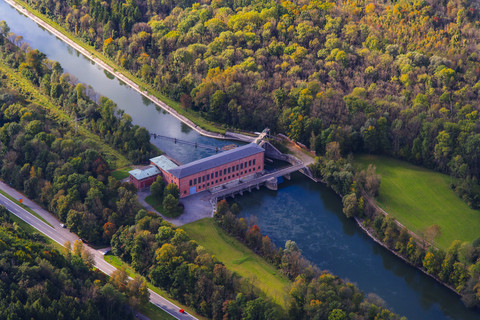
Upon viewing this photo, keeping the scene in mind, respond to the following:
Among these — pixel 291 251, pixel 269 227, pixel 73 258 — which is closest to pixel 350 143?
pixel 269 227

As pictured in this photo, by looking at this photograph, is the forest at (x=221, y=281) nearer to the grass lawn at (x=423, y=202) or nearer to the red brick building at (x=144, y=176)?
the red brick building at (x=144, y=176)

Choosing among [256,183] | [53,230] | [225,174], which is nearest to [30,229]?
[53,230]

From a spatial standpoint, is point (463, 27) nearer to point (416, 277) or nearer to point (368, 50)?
point (368, 50)

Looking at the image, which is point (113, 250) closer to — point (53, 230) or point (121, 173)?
point (53, 230)

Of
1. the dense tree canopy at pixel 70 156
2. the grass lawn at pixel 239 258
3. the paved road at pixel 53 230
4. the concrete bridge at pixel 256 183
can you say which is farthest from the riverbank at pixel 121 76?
the paved road at pixel 53 230

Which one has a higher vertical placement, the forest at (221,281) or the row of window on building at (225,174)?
the row of window on building at (225,174)

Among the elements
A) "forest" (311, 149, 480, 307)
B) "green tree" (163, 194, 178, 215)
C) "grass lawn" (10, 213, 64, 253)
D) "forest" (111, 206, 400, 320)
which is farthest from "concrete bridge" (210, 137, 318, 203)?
"grass lawn" (10, 213, 64, 253)

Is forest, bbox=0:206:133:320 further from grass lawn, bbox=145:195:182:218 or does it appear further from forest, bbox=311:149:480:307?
forest, bbox=311:149:480:307
